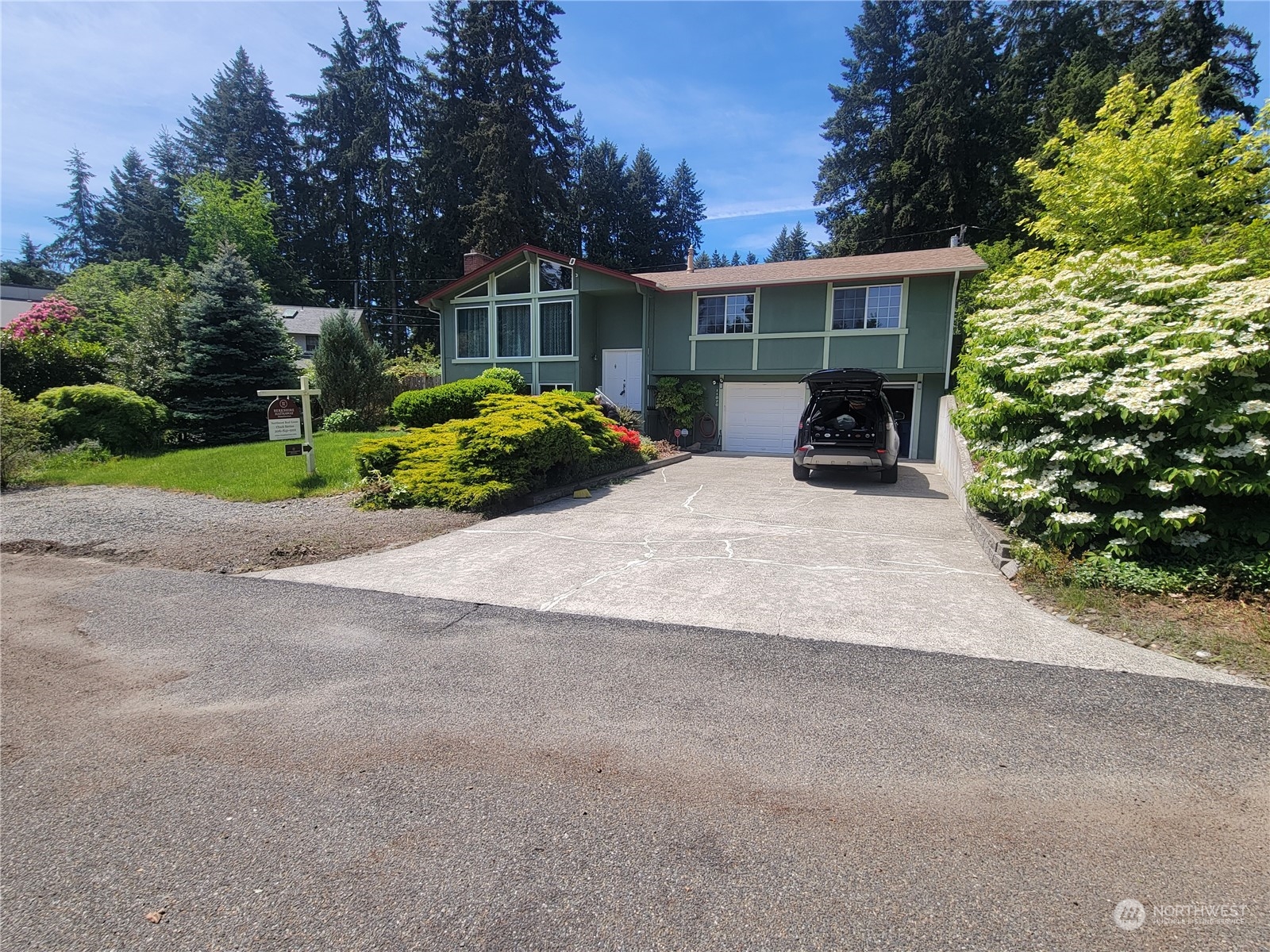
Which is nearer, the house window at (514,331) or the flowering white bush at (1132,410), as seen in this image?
the flowering white bush at (1132,410)

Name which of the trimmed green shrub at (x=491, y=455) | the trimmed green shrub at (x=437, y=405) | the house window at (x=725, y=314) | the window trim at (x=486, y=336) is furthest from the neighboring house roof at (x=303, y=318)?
the trimmed green shrub at (x=491, y=455)

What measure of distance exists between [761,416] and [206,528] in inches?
557

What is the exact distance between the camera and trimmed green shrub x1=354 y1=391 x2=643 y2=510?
9.22 m

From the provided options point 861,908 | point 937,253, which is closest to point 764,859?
point 861,908

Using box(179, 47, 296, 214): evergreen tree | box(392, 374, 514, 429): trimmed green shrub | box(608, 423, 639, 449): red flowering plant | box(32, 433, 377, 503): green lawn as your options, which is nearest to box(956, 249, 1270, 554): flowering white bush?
box(608, 423, 639, 449): red flowering plant

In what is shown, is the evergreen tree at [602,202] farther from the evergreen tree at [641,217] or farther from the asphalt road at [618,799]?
the asphalt road at [618,799]

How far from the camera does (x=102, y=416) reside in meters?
14.7

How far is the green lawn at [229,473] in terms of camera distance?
10.6m

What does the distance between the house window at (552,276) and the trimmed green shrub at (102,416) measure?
1128 cm

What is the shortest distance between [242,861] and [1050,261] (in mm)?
16834

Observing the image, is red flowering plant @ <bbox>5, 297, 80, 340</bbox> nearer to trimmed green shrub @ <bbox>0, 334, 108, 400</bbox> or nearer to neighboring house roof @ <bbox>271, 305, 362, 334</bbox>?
trimmed green shrub @ <bbox>0, 334, 108, 400</bbox>

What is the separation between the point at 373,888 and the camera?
6.81ft

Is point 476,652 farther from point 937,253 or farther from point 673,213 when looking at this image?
point 673,213

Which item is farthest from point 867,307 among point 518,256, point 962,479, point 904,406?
point 518,256
